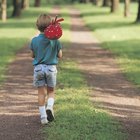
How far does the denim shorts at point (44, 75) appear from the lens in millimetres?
8273

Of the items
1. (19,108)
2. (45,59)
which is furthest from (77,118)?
(19,108)

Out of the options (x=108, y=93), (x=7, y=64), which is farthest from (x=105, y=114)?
(x=7, y=64)

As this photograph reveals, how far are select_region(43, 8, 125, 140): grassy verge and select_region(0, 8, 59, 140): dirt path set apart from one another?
328 mm

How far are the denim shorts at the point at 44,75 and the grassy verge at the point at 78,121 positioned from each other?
66 cm

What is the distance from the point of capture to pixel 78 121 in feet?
27.7

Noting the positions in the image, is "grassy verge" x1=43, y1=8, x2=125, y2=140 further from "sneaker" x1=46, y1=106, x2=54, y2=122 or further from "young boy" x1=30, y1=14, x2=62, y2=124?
"young boy" x1=30, y1=14, x2=62, y2=124

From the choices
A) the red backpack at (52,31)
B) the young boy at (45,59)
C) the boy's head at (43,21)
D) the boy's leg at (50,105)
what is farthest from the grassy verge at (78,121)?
the boy's head at (43,21)

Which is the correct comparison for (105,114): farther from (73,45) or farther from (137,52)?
(73,45)

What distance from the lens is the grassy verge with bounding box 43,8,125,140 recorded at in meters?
7.59

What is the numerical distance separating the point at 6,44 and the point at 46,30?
15.3m

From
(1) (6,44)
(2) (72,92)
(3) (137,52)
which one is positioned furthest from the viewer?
(1) (6,44)

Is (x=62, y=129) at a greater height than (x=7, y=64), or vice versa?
(x=62, y=129)

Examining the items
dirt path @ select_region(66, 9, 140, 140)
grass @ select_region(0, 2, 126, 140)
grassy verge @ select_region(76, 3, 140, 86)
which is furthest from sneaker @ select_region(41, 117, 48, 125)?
grassy verge @ select_region(76, 3, 140, 86)

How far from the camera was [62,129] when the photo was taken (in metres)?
7.93
